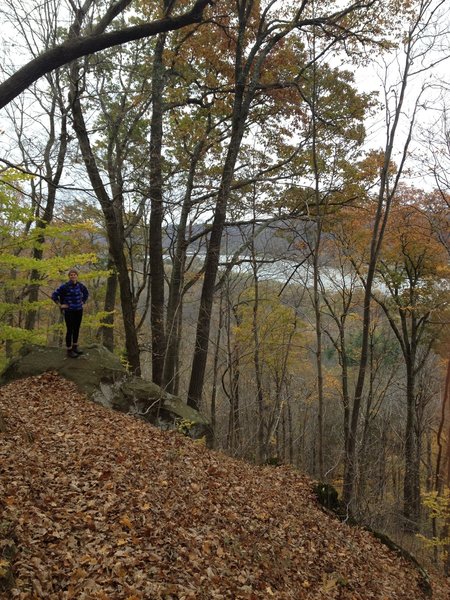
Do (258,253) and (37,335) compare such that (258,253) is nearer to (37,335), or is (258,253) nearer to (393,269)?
(393,269)

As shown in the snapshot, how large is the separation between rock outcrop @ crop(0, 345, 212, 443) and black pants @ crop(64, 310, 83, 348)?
0.43 metres

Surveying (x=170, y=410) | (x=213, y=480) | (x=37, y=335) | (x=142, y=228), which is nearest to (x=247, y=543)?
(x=213, y=480)

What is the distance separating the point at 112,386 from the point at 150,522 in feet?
16.4

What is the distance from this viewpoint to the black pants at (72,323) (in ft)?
31.7

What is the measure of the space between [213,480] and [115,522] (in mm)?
2754

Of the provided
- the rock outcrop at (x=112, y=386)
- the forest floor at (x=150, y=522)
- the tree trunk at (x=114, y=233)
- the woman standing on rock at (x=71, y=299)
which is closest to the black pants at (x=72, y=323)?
the woman standing on rock at (x=71, y=299)

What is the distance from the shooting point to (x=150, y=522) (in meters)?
5.27

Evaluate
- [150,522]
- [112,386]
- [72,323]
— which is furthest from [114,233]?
[150,522]

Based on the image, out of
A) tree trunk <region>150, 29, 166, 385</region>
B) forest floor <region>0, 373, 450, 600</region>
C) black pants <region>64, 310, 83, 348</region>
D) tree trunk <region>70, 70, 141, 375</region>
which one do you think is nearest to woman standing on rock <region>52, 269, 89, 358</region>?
black pants <region>64, 310, 83, 348</region>

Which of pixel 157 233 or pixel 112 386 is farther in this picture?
pixel 157 233

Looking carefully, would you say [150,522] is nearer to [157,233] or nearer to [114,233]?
[114,233]

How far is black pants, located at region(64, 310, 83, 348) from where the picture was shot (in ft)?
31.7

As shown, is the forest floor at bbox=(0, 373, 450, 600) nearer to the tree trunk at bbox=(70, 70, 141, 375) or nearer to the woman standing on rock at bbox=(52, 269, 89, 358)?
the woman standing on rock at bbox=(52, 269, 89, 358)

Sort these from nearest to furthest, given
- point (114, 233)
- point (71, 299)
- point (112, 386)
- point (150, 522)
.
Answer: point (150, 522), point (71, 299), point (112, 386), point (114, 233)
